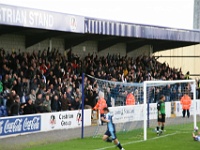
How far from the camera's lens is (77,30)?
2953 centimetres

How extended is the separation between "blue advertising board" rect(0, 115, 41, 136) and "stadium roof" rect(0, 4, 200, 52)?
4.26 metres

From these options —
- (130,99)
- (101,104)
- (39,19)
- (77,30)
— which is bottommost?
(101,104)

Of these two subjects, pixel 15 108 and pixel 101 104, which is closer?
pixel 15 108

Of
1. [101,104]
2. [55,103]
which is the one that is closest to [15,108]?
[55,103]

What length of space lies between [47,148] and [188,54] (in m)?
34.1

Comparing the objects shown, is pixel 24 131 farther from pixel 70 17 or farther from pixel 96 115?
pixel 70 17

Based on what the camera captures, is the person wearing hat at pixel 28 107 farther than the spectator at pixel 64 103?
No

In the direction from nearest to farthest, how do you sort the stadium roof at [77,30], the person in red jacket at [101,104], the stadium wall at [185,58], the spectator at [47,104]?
the spectator at [47,104] → the stadium roof at [77,30] → the person in red jacket at [101,104] → the stadium wall at [185,58]

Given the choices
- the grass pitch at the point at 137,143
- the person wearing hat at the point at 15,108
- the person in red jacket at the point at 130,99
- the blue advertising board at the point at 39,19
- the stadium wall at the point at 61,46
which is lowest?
the grass pitch at the point at 137,143

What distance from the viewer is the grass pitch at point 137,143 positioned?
19881mm

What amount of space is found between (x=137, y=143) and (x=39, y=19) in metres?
8.15

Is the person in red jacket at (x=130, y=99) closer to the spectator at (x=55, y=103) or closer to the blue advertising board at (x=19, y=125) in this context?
the spectator at (x=55, y=103)

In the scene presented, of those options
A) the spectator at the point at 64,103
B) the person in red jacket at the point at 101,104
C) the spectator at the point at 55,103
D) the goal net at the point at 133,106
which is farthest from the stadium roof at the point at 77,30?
the person in red jacket at the point at 101,104

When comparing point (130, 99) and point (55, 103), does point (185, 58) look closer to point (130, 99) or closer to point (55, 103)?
point (130, 99)
